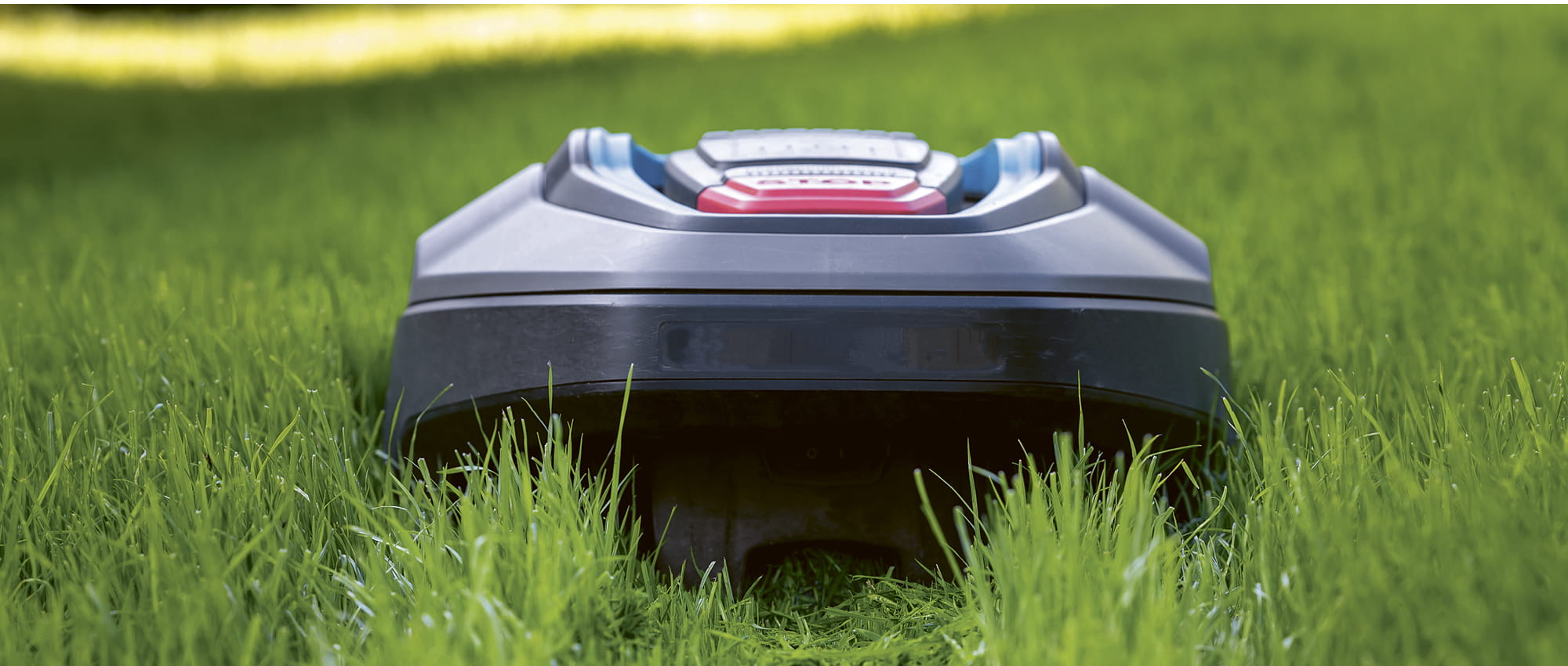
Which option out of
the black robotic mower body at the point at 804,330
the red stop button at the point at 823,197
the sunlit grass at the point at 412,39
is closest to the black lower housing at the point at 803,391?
the black robotic mower body at the point at 804,330

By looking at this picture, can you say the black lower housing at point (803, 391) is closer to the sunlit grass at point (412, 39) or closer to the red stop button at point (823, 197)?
the red stop button at point (823, 197)

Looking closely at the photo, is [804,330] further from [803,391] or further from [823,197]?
[823,197]

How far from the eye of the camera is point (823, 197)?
1.45m

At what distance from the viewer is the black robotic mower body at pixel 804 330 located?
1322 millimetres

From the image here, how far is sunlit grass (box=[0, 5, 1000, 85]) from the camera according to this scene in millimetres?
8883

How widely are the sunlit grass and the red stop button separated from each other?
719cm

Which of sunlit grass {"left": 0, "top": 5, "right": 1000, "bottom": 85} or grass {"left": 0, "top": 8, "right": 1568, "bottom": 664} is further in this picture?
sunlit grass {"left": 0, "top": 5, "right": 1000, "bottom": 85}

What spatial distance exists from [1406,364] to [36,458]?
84.5 inches

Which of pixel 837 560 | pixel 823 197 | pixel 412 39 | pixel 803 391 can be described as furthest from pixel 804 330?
pixel 412 39

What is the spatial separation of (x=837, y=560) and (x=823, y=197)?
0.52 m

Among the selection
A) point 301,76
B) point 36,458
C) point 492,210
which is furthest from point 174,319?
point 301,76

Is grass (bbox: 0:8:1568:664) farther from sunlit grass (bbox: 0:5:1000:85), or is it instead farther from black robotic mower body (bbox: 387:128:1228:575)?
sunlit grass (bbox: 0:5:1000:85)

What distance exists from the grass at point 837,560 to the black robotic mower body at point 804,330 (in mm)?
94

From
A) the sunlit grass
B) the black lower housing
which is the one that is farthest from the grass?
the sunlit grass
